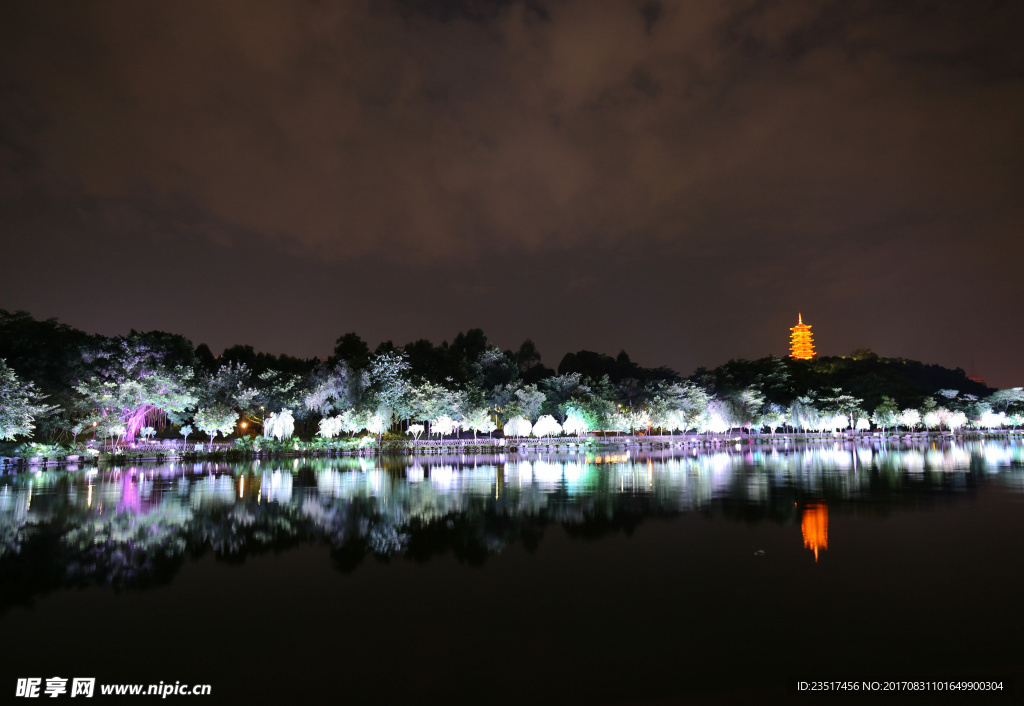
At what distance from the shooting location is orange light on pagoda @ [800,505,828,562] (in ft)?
40.7

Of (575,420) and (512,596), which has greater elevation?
(575,420)

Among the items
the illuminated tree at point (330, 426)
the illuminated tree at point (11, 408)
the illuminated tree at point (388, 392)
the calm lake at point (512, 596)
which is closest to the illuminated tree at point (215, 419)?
the illuminated tree at point (330, 426)

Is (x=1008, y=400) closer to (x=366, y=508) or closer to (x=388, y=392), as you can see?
(x=388, y=392)

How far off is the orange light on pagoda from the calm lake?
8cm

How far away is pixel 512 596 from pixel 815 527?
8.95 m

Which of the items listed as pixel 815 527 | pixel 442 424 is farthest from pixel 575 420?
pixel 815 527

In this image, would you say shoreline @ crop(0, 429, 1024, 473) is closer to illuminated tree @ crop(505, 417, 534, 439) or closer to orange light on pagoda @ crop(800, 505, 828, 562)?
illuminated tree @ crop(505, 417, 534, 439)

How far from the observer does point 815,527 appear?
561 inches

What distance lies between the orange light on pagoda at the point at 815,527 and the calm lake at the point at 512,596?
0.25 ft

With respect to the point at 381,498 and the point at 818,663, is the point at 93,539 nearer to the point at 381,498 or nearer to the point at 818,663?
the point at 381,498

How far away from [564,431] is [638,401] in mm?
12305

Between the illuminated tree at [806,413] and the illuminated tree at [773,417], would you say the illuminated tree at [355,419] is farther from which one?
the illuminated tree at [806,413]

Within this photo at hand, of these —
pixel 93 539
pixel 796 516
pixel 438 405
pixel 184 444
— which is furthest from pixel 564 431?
pixel 93 539

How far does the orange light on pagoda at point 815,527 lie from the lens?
1240cm
